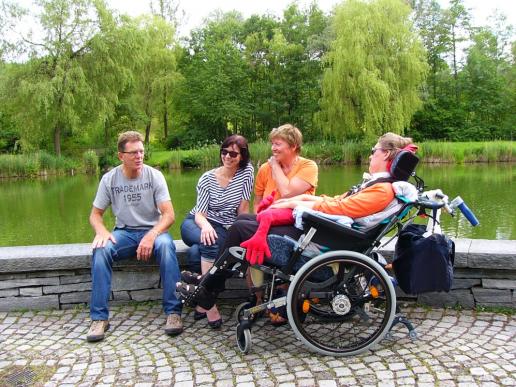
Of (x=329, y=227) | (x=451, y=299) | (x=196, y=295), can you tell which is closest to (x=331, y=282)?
(x=329, y=227)

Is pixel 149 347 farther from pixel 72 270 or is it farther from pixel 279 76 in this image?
pixel 279 76

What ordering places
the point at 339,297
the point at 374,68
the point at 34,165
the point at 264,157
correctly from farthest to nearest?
the point at 374,68 < the point at 264,157 < the point at 34,165 < the point at 339,297

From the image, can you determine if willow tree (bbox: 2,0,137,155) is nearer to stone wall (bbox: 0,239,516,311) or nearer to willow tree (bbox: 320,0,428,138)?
willow tree (bbox: 320,0,428,138)

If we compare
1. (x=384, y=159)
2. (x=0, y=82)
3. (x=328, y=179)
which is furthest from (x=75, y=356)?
(x=0, y=82)

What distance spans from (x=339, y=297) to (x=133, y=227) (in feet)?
5.05

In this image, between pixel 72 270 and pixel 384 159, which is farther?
pixel 72 270

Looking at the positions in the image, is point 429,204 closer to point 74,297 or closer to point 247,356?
point 247,356

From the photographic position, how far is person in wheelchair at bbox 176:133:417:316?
264 centimetres

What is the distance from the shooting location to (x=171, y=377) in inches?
96.7

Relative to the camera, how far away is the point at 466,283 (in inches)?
127

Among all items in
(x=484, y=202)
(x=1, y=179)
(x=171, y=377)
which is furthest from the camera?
(x=1, y=179)

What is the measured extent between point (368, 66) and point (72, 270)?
923 inches

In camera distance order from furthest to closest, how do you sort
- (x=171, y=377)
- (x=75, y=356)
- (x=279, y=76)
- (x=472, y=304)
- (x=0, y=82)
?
(x=279, y=76), (x=0, y=82), (x=472, y=304), (x=75, y=356), (x=171, y=377)

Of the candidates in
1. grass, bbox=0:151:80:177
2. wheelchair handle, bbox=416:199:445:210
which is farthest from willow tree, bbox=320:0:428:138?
wheelchair handle, bbox=416:199:445:210
